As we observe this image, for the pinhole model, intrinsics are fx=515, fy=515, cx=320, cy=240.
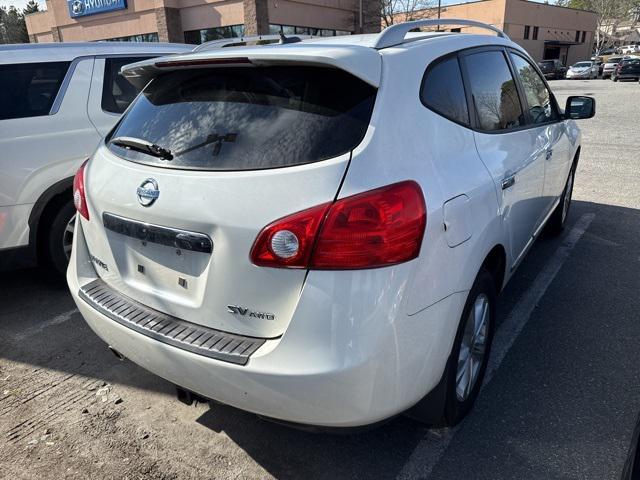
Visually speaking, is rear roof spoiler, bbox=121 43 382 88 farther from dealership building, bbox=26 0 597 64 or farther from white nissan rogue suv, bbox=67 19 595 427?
dealership building, bbox=26 0 597 64

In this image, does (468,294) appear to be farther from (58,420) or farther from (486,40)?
(58,420)

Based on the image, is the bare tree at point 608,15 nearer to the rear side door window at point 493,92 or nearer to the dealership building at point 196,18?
the dealership building at point 196,18

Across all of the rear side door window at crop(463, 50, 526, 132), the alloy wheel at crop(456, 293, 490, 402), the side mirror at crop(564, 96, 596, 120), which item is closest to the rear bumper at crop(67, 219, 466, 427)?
the alloy wheel at crop(456, 293, 490, 402)

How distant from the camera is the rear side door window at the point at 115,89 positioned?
4.33 metres

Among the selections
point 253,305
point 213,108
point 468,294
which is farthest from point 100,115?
point 468,294

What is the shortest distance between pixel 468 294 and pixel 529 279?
2313 mm

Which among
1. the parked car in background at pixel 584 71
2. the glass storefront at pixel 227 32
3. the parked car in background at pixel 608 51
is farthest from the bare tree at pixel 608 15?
the glass storefront at pixel 227 32

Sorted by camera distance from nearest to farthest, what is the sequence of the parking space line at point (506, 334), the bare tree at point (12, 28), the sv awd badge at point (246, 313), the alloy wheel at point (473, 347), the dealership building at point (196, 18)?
the sv awd badge at point (246, 313) → the parking space line at point (506, 334) → the alloy wheel at point (473, 347) → the dealership building at point (196, 18) → the bare tree at point (12, 28)

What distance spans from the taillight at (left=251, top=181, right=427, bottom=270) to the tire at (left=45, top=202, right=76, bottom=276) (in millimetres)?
2874

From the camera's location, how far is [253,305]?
1.88 m

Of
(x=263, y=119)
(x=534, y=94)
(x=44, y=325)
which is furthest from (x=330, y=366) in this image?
(x=534, y=94)

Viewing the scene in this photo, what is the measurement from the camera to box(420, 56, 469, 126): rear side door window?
7.32 ft

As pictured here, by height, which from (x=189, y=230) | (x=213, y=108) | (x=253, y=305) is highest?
(x=213, y=108)

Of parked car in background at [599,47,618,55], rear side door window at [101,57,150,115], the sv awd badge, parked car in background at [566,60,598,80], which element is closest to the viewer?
the sv awd badge
